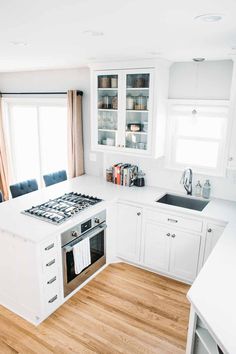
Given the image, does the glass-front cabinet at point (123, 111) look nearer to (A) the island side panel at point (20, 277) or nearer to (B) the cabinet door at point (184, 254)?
(B) the cabinet door at point (184, 254)

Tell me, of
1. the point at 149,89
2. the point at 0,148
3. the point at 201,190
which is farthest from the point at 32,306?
the point at 0,148

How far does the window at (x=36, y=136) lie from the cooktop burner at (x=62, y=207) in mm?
1687

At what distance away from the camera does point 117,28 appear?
6.05ft

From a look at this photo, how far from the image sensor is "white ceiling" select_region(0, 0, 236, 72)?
4.61ft

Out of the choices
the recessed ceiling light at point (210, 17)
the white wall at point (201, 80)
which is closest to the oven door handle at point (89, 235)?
the white wall at point (201, 80)

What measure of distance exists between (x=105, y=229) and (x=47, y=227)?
3.02 ft

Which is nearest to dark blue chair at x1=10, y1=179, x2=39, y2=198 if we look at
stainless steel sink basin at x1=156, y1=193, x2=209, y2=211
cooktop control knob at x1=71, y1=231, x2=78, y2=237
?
cooktop control knob at x1=71, y1=231, x2=78, y2=237

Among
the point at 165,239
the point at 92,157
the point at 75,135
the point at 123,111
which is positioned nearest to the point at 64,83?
the point at 75,135

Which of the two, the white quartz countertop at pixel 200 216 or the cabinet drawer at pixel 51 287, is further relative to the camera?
the cabinet drawer at pixel 51 287

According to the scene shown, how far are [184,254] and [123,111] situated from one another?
1861mm

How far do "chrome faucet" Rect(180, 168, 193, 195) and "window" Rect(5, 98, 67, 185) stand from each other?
7.30 ft

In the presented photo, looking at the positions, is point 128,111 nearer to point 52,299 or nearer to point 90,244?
point 90,244

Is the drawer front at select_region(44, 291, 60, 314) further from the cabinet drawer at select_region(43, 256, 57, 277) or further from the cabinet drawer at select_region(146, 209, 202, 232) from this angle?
the cabinet drawer at select_region(146, 209, 202, 232)

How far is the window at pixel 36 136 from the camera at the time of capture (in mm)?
4828
